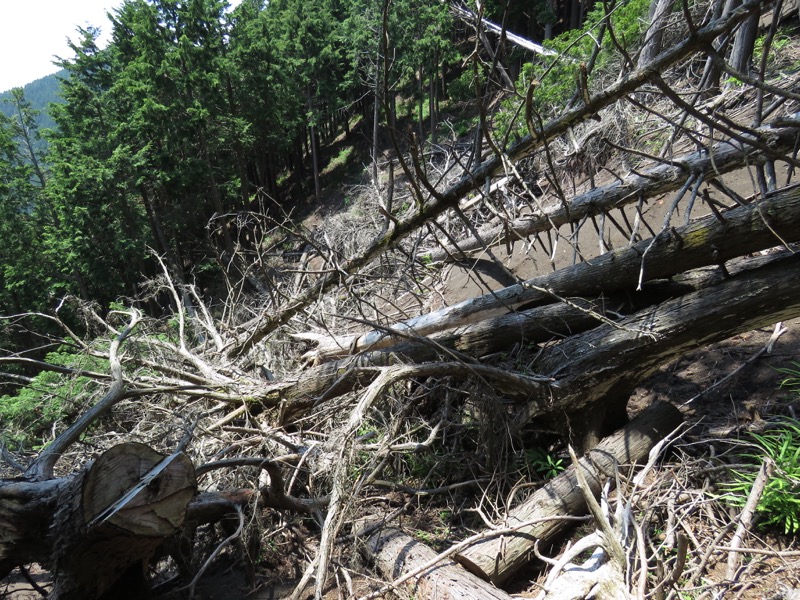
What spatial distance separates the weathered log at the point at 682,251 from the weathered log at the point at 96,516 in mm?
1773

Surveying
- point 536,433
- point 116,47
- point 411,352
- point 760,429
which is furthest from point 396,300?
point 116,47

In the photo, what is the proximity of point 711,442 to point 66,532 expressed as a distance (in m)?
3.68

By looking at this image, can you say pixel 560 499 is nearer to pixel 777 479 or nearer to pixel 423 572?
pixel 423 572

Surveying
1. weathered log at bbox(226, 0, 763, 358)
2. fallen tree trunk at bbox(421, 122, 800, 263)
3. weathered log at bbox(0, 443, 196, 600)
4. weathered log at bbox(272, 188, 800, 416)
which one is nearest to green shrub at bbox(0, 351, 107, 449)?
weathered log at bbox(226, 0, 763, 358)

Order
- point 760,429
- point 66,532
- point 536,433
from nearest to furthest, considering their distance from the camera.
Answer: point 66,532, point 760,429, point 536,433

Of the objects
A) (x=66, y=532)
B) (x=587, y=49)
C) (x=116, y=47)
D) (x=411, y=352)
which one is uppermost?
(x=116, y=47)

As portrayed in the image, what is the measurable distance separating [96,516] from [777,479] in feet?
11.1

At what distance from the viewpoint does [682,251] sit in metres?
3.61

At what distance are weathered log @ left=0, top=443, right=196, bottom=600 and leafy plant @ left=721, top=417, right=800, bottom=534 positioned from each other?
297cm

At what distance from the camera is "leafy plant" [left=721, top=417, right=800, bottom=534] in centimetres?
263

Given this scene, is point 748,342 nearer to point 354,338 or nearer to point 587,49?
point 354,338

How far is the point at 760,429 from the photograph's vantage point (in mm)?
3238

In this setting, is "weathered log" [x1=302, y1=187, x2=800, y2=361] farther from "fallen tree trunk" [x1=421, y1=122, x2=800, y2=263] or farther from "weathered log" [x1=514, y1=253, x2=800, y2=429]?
"fallen tree trunk" [x1=421, y1=122, x2=800, y2=263]

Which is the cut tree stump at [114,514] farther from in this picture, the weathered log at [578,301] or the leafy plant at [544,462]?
the leafy plant at [544,462]
